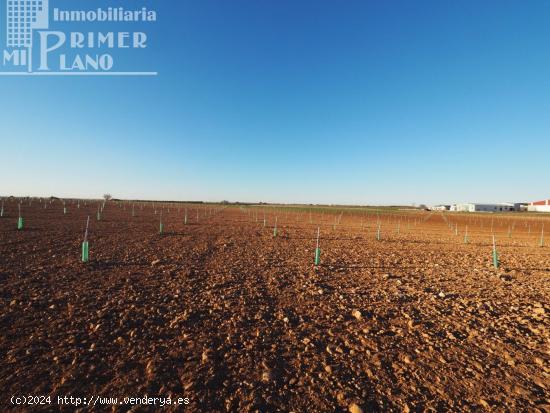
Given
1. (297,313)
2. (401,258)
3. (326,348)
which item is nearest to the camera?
(326,348)

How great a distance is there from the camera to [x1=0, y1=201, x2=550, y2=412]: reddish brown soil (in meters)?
3.42

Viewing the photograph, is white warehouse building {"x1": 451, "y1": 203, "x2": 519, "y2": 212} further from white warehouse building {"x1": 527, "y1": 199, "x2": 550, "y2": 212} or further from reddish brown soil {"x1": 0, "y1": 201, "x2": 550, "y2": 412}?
reddish brown soil {"x1": 0, "y1": 201, "x2": 550, "y2": 412}

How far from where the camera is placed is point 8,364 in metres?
3.79

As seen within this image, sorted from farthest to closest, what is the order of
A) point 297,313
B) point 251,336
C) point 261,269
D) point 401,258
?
point 401,258 < point 261,269 < point 297,313 < point 251,336

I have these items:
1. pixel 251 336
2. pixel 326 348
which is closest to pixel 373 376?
pixel 326 348

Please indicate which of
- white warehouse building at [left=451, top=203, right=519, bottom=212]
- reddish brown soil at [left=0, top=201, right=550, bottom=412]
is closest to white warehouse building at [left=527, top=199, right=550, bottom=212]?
white warehouse building at [left=451, top=203, right=519, bottom=212]

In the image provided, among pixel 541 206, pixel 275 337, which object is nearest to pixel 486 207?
pixel 541 206

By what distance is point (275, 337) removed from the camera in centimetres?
482

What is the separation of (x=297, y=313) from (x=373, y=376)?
2329mm

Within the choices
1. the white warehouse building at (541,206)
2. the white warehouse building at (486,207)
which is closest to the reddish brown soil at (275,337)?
the white warehouse building at (541,206)

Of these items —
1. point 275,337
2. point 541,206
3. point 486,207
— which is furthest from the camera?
point 486,207

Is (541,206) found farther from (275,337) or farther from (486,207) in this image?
(275,337)

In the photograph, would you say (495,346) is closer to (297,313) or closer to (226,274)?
(297,313)

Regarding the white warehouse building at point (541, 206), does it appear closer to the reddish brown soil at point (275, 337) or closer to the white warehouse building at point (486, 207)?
the white warehouse building at point (486, 207)
